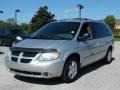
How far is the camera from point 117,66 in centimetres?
1077

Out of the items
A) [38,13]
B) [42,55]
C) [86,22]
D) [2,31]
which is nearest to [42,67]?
[42,55]

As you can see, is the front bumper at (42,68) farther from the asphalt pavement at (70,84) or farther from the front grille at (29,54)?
the asphalt pavement at (70,84)

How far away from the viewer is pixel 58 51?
23.7 ft

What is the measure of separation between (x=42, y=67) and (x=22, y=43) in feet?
3.80

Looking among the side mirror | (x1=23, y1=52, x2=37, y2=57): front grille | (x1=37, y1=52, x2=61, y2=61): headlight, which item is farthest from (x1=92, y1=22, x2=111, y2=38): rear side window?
(x1=23, y1=52, x2=37, y2=57): front grille

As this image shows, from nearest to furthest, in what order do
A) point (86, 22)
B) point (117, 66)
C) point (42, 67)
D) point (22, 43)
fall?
point (42, 67)
point (22, 43)
point (86, 22)
point (117, 66)

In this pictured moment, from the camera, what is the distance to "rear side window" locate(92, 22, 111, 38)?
31.6ft

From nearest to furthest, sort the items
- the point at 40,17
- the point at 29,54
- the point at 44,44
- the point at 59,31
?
the point at 29,54, the point at 44,44, the point at 59,31, the point at 40,17

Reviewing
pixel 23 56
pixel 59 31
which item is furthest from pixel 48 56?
pixel 59 31

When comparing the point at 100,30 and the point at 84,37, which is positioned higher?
the point at 100,30

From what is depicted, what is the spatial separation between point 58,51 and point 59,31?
4.95 ft

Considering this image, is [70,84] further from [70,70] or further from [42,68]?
[42,68]

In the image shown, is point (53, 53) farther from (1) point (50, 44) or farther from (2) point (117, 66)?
(2) point (117, 66)

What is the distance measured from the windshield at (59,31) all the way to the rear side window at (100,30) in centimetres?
100
